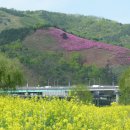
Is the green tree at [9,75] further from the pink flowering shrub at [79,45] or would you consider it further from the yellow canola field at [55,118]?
the pink flowering shrub at [79,45]

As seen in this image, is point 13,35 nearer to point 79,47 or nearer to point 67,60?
point 79,47

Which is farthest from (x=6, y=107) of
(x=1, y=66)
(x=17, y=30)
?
(x=17, y=30)

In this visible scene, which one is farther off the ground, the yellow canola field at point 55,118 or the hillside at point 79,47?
the hillside at point 79,47

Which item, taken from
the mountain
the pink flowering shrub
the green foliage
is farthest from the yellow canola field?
the green foliage

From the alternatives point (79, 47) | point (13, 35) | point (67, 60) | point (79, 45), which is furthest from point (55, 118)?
point (13, 35)

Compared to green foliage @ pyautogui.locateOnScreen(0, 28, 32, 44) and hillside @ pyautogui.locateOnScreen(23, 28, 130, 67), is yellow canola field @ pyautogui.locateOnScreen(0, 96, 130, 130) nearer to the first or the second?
hillside @ pyautogui.locateOnScreen(23, 28, 130, 67)

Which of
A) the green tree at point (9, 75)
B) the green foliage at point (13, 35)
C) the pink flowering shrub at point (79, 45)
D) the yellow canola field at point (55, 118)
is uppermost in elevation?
the green foliage at point (13, 35)

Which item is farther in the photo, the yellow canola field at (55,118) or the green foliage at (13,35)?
the green foliage at (13,35)

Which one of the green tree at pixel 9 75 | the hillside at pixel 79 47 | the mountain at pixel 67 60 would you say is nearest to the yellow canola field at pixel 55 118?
the green tree at pixel 9 75

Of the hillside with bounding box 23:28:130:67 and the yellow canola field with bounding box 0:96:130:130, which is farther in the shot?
the hillside with bounding box 23:28:130:67

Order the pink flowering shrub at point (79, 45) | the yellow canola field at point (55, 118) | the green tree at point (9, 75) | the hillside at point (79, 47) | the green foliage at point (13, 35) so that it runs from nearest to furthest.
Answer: the yellow canola field at point (55, 118)
the green tree at point (9, 75)
the hillside at point (79, 47)
the pink flowering shrub at point (79, 45)
the green foliage at point (13, 35)

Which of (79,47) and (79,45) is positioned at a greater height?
(79,45)

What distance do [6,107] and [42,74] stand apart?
119791mm

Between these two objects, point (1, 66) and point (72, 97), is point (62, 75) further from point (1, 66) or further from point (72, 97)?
point (72, 97)
